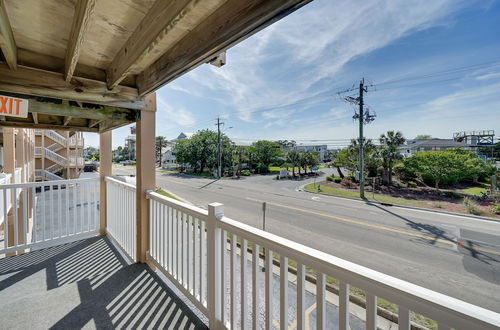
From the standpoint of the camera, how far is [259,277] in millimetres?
1240

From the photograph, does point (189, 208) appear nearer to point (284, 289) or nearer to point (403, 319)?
point (284, 289)

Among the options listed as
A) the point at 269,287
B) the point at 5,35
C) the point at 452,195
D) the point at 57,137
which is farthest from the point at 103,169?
the point at 57,137

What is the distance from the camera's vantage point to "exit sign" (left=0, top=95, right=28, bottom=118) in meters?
1.63

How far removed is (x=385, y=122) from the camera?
17203 mm

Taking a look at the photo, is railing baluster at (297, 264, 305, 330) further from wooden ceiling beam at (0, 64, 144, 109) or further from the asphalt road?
the asphalt road

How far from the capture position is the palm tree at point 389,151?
621 inches

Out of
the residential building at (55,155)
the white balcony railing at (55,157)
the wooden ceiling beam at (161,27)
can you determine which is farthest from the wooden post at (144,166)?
the white balcony railing at (55,157)

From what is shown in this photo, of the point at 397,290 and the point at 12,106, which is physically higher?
the point at 12,106

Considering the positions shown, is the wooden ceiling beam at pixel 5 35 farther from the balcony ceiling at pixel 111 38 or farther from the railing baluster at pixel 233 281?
the railing baluster at pixel 233 281

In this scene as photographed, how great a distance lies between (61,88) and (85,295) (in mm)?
1893

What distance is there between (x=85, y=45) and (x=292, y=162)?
2187 cm

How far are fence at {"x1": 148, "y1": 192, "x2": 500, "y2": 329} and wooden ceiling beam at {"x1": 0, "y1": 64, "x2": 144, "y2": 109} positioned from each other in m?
1.07

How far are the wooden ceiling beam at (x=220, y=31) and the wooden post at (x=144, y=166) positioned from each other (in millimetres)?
703

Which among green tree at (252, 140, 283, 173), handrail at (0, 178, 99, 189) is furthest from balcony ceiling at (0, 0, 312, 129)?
green tree at (252, 140, 283, 173)
